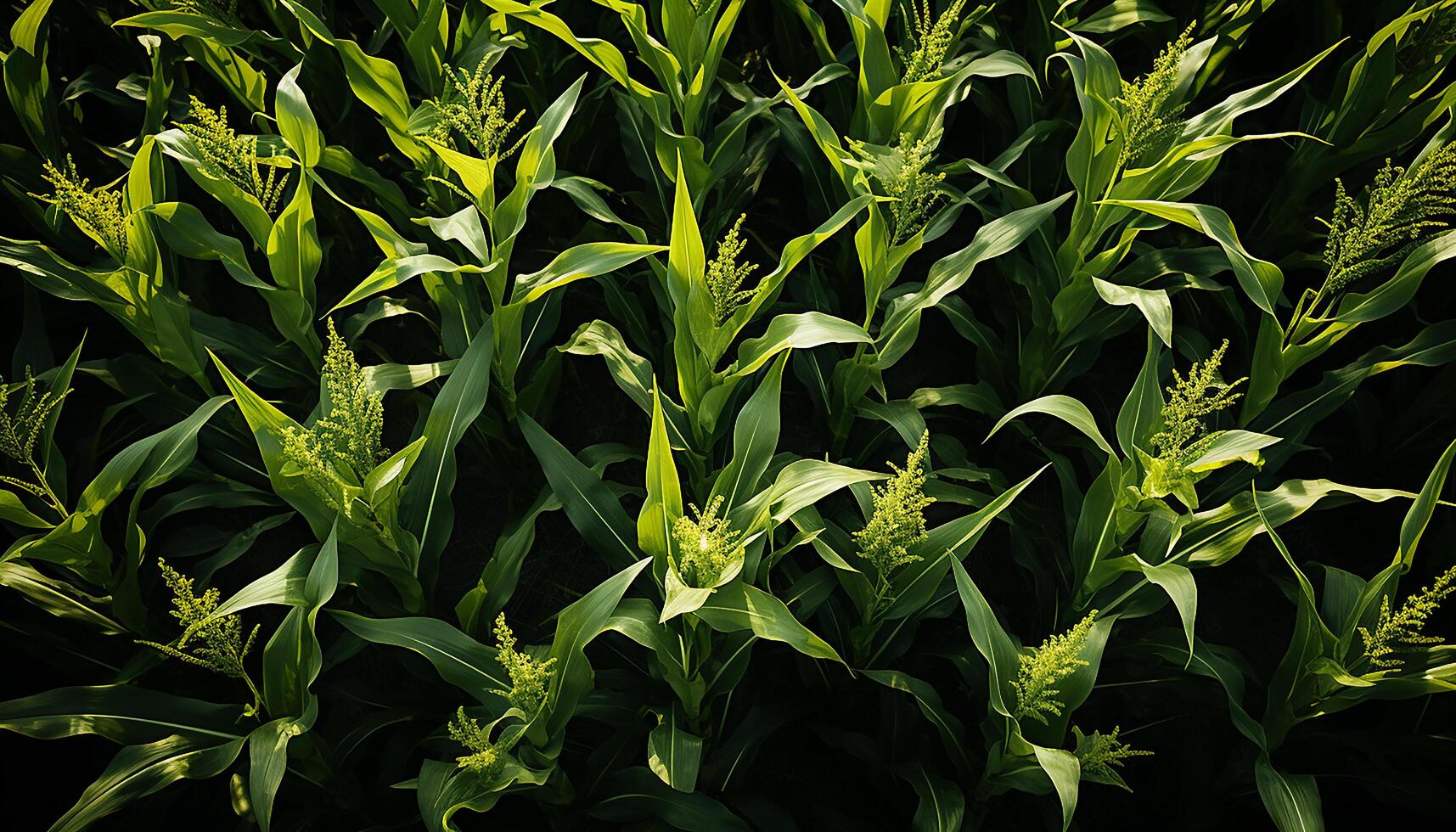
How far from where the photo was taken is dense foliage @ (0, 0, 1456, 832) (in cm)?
164

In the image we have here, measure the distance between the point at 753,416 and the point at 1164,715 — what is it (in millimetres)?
1220

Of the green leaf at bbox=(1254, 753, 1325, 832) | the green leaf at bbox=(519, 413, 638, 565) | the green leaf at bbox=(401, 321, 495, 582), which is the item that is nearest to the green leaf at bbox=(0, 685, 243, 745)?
the green leaf at bbox=(401, 321, 495, 582)

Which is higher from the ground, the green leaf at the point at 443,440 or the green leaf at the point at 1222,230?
the green leaf at the point at 1222,230

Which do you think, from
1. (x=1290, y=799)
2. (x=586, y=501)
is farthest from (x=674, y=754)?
(x=1290, y=799)

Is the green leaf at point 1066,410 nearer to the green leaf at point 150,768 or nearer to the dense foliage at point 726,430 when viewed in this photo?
the dense foliage at point 726,430

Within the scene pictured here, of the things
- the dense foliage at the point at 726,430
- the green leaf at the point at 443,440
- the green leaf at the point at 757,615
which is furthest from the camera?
the green leaf at the point at 443,440

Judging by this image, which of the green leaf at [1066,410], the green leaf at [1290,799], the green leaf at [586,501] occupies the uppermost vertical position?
the green leaf at [1066,410]

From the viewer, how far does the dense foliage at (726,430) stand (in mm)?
1639

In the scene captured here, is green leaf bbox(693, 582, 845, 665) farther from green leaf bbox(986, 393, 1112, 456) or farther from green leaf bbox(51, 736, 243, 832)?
green leaf bbox(51, 736, 243, 832)

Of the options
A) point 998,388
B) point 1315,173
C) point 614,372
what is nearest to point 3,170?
point 614,372

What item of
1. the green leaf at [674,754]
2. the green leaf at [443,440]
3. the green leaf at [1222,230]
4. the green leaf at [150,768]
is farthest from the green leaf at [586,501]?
the green leaf at [1222,230]

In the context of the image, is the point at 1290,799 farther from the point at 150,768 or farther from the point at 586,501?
the point at 150,768

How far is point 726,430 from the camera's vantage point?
2.07 metres

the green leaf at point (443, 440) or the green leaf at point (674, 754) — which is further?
the green leaf at point (443, 440)
